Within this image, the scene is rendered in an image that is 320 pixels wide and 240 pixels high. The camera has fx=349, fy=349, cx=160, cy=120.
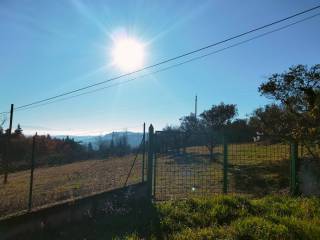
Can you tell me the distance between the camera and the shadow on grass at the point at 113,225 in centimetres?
590

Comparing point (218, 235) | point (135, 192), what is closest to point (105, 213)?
point (135, 192)

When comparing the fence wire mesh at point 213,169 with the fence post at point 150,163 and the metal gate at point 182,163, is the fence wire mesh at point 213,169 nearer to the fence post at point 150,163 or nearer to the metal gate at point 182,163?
the metal gate at point 182,163

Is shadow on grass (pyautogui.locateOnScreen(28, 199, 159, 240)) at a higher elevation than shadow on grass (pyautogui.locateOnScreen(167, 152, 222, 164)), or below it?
below

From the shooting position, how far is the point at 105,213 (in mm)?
7254

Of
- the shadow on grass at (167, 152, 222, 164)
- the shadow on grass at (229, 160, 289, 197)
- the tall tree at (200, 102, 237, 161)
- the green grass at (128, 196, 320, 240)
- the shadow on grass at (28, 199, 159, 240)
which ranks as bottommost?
the shadow on grass at (28, 199, 159, 240)

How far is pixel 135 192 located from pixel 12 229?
3417 mm

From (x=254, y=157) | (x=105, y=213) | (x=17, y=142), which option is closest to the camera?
(x=105, y=213)

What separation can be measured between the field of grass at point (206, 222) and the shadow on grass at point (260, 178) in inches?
100

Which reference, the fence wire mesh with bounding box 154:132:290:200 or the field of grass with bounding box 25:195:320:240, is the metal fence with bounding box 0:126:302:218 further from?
the field of grass with bounding box 25:195:320:240

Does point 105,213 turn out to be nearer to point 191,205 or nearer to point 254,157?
point 191,205

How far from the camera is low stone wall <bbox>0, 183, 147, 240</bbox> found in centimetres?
559

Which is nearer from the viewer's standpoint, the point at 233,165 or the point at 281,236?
the point at 281,236

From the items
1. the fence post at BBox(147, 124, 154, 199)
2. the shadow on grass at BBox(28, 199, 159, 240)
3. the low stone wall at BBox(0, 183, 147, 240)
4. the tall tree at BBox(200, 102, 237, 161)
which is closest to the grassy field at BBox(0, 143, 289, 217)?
the fence post at BBox(147, 124, 154, 199)

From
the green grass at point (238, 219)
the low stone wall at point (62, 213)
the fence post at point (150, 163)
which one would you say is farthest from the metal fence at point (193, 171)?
the green grass at point (238, 219)
